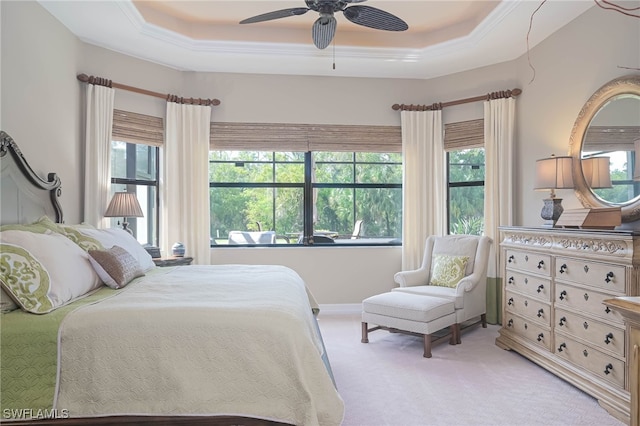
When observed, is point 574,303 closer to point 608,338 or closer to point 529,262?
point 608,338

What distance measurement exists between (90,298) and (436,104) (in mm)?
4240

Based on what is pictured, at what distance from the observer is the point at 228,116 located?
4.91 metres

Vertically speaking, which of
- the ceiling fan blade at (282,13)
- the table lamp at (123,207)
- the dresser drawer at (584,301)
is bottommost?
the dresser drawer at (584,301)

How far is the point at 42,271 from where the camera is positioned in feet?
6.61

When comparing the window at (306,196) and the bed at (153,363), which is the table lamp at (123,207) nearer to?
the window at (306,196)

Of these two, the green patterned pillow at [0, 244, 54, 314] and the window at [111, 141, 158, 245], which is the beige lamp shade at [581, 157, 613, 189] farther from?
the window at [111, 141, 158, 245]

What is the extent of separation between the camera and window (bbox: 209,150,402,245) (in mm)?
5020

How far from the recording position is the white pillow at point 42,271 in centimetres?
189

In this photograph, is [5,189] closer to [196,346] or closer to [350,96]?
[196,346]

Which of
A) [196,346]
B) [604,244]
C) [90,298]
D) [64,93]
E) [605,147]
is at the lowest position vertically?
[196,346]

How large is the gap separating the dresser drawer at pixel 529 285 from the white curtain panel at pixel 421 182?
1.42m

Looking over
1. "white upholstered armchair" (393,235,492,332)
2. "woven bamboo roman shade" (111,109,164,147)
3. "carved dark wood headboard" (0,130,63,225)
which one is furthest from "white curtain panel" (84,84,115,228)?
"white upholstered armchair" (393,235,492,332)

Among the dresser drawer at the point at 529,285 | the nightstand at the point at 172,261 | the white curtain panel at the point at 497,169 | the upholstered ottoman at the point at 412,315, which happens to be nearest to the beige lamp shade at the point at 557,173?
the dresser drawer at the point at 529,285

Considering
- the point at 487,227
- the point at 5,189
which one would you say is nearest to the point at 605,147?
the point at 487,227
